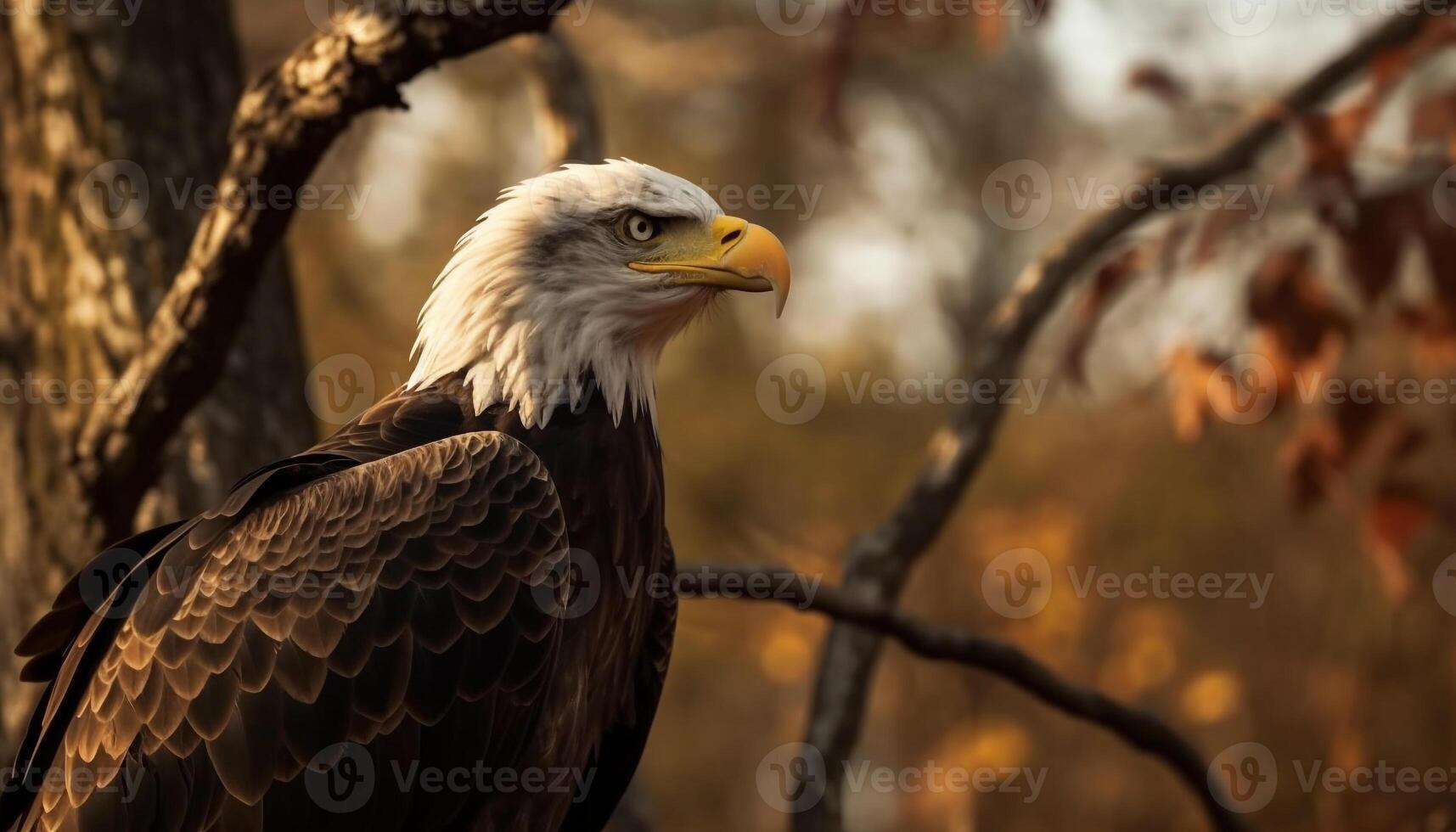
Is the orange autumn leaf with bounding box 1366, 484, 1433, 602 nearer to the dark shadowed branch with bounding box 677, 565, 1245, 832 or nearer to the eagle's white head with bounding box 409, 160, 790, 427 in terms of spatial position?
the dark shadowed branch with bounding box 677, 565, 1245, 832

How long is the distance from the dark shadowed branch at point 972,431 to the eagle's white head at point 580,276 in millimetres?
1226

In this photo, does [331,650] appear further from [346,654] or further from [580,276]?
[580,276]

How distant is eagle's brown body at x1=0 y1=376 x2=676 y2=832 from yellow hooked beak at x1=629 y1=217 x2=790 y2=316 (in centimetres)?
66

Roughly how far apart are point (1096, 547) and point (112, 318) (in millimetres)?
8269

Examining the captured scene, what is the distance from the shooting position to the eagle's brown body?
3.20 m

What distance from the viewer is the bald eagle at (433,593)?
3.21m

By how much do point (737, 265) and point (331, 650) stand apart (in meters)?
1.39

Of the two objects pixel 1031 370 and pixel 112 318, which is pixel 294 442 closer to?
pixel 112 318

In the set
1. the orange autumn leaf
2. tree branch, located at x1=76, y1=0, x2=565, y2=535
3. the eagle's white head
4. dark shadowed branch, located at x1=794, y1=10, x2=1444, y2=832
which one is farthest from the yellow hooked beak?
the orange autumn leaf

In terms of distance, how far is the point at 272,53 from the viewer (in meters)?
11.3

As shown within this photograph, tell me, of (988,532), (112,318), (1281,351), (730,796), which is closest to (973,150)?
(730,796)

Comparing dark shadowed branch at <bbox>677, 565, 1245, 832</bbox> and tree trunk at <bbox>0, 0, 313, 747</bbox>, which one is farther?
tree trunk at <bbox>0, 0, 313, 747</bbox>

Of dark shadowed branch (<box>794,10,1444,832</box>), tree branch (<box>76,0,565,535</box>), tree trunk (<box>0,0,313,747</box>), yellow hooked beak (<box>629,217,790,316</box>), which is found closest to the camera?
tree branch (<box>76,0,565,535</box>)

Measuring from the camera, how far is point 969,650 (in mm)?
4055
